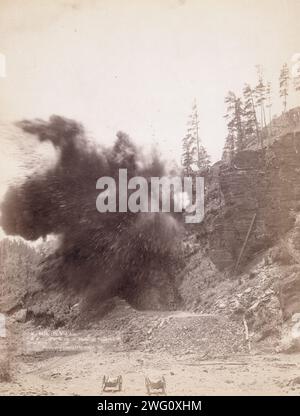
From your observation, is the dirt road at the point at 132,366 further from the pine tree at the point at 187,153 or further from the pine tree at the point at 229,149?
the pine tree at the point at 229,149

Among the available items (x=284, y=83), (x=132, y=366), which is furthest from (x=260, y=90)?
(x=132, y=366)

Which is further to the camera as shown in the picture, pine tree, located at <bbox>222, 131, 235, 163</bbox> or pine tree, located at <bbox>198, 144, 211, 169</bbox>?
pine tree, located at <bbox>222, 131, 235, 163</bbox>

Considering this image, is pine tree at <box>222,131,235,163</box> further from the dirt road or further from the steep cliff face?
the dirt road

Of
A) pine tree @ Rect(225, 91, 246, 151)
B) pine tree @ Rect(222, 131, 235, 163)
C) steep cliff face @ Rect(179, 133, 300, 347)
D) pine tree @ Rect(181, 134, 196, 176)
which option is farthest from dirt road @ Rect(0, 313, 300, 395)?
pine tree @ Rect(225, 91, 246, 151)

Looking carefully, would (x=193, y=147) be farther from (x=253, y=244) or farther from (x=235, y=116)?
(x=253, y=244)

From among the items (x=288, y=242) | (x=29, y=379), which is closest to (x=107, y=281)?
(x=29, y=379)

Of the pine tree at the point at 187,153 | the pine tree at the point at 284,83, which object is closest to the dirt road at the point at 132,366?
the pine tree at the point at 187,153
